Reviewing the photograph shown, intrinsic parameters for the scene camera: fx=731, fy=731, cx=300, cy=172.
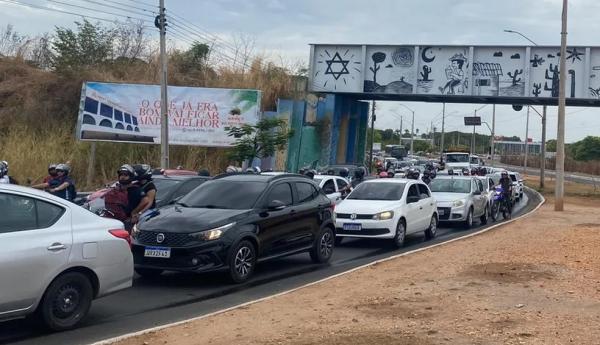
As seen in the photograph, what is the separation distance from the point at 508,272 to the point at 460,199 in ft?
32.6

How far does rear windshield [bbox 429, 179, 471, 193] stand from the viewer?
21.8m

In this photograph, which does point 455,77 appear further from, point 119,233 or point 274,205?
point 119,233

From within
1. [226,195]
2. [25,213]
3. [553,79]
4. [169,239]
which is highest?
[553,79]

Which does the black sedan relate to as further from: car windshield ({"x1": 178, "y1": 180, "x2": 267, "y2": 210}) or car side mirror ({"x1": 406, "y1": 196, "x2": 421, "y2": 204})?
car side mirror ({"x1": 406, "y1": 196, "x2": 421, "y2": 204})

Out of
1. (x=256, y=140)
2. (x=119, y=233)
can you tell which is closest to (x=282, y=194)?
(x=119, y=233)

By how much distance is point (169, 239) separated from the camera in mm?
10164

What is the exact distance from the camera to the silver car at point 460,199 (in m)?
20.6

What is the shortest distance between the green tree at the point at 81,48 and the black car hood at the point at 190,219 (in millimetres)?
25523

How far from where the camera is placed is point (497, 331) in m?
6.95

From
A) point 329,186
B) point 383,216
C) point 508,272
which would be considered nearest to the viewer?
point 508,272

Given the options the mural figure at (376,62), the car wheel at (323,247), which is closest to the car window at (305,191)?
the car wheel at (323,247)

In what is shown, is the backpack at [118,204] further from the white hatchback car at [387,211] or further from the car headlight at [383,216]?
the car headlight at [383,216]

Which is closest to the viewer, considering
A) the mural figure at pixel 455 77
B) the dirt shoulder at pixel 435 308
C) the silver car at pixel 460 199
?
the dirt shoulder at pixel 435 308

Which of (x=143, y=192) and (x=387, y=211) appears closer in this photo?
(x=143, y=192)
